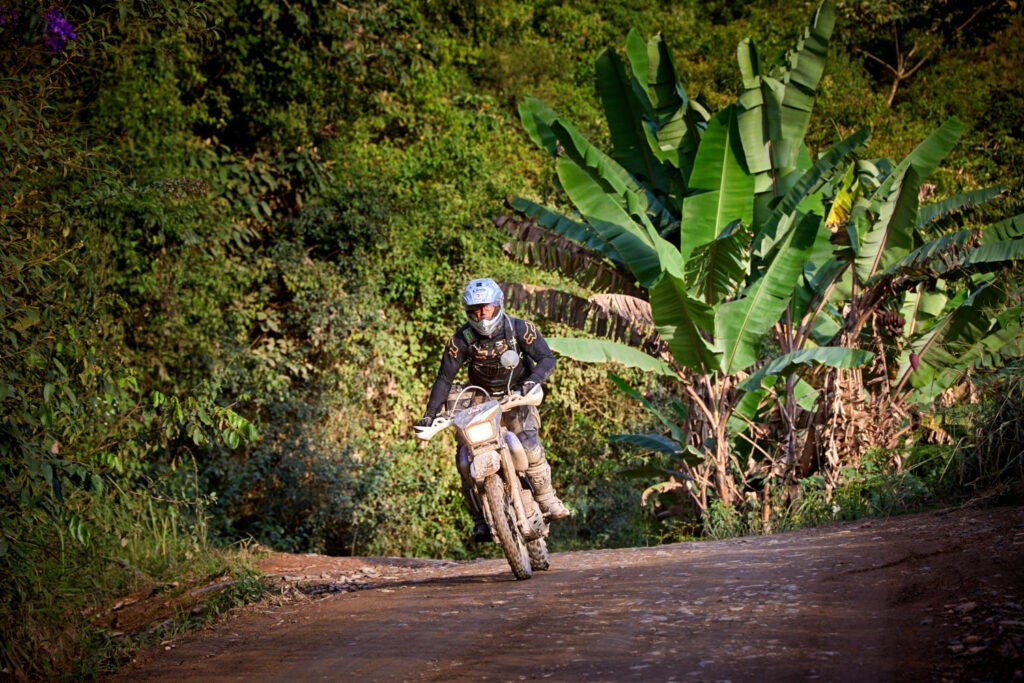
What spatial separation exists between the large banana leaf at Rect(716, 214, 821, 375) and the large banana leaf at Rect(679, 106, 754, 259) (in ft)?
2.10

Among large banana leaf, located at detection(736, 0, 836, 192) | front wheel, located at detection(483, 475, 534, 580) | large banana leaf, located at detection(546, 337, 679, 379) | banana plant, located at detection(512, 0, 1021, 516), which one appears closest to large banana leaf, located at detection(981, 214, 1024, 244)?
banana plant, located at detection(512, 0, 1021, 516)

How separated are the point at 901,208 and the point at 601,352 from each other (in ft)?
12.2

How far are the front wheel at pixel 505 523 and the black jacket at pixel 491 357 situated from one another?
73 cm

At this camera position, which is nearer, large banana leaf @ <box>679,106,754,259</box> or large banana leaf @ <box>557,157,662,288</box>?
large banana leaf @ <box>679,106,754,259</box>

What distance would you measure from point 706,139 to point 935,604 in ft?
22.9

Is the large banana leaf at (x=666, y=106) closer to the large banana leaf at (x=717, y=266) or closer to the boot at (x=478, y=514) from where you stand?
the large banana leaf at (x=717, y=266)

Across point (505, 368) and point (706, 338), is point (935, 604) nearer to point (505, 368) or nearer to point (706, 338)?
point (505, 368)

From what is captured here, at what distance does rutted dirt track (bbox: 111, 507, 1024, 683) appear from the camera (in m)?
5.07

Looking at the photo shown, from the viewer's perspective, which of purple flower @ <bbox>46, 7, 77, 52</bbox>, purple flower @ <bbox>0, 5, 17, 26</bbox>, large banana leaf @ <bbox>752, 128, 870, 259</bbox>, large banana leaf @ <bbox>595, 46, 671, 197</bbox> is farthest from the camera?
large banana leaf @ <bbox>595, 46, 671, 197</bbox>

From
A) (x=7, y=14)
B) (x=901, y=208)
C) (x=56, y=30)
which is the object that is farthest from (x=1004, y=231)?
(x=7, y=14)

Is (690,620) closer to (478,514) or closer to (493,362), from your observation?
(478,514)

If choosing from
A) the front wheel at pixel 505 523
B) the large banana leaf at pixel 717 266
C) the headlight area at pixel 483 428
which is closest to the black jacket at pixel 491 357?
the headlight area at pixel 483 428

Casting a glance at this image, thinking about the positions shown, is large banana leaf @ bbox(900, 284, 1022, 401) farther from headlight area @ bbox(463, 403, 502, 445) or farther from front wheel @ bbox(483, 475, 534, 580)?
headlight area @ bbox(463, 403, 502, 445)

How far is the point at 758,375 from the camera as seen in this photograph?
39.2ft
